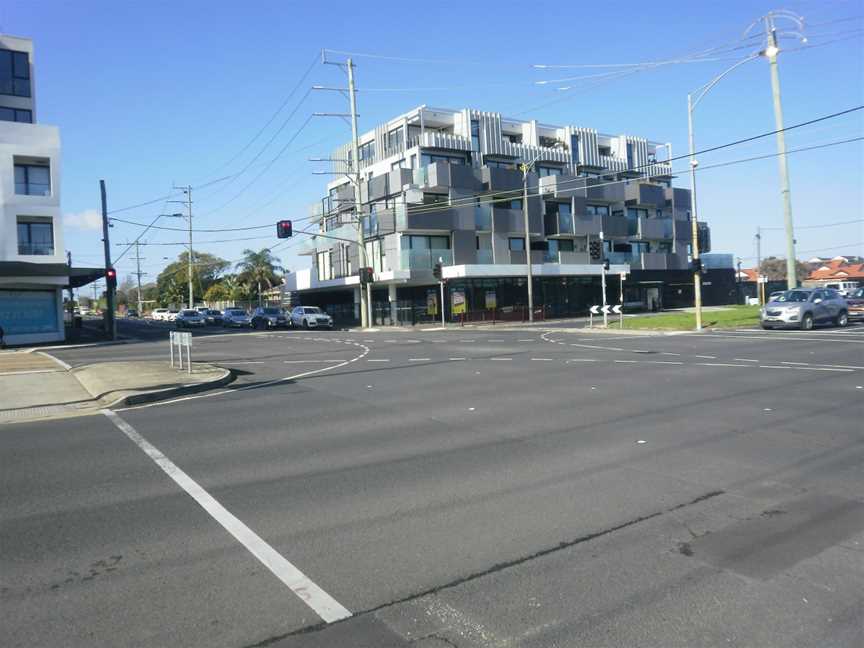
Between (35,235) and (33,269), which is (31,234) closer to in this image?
(35,235)

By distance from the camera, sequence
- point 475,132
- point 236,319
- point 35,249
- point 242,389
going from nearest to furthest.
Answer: point 242,389 < point 35,249 < point 475,132 < point 236,319

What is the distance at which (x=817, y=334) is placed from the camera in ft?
81.1

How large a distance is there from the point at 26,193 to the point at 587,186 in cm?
3835

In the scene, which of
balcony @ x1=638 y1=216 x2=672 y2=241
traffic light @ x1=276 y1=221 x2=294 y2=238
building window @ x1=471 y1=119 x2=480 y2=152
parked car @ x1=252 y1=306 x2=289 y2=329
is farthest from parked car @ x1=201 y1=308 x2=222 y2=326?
balcony @ x1=638 y1=216 x2=672 y2=241

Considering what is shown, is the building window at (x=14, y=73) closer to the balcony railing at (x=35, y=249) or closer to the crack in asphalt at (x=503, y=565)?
the balcony railing at (x=35, y=249)

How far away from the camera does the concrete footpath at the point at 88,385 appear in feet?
40.9

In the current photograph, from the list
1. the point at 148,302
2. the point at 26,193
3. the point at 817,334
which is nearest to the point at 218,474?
the point at 817,334

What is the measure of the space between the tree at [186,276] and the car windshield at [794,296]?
90.8 metres

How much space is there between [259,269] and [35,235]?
51.2m

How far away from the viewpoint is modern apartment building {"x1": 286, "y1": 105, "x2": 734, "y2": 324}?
46.7 meters

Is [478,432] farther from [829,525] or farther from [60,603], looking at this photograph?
[60,603]

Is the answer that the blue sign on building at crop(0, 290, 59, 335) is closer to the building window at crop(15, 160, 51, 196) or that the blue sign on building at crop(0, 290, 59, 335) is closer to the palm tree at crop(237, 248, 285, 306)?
the building window at crop(15, 160, 51, 196)

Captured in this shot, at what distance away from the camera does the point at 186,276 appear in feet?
357

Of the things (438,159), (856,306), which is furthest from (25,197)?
(856,306)
